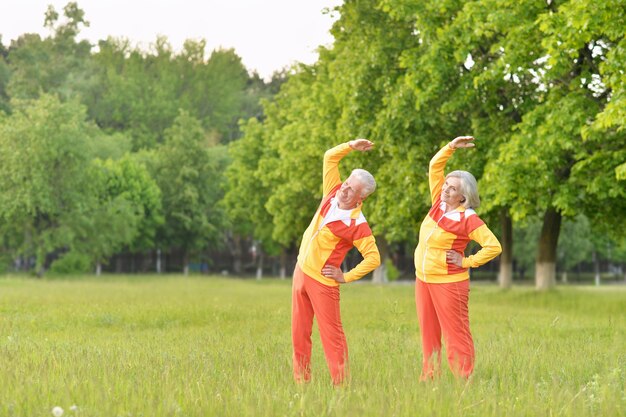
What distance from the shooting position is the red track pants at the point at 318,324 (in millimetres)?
8133

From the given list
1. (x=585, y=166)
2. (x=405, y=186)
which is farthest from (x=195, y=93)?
(x=585, y=166)

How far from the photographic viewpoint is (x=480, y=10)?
2381cm

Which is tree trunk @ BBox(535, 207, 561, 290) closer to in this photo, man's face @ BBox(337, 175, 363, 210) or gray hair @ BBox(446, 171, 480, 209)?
gray hair @ BBox(446, 171, 480, 209)

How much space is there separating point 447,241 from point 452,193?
0.48m

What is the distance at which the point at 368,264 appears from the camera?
8109 mm

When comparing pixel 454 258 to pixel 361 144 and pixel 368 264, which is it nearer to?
pixel 368 264

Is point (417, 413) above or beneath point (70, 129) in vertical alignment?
beneath

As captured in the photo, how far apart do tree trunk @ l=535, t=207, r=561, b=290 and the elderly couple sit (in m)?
21.9

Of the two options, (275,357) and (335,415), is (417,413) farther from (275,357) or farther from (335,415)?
(275,357)

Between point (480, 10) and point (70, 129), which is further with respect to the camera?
point (70, 129)

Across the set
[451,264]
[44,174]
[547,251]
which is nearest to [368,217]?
[547,251]

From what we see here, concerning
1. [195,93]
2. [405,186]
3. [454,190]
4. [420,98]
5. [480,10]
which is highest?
[195,93]

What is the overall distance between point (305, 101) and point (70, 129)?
524 inches

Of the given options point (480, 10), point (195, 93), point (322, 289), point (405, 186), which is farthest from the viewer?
point (195, 93)
